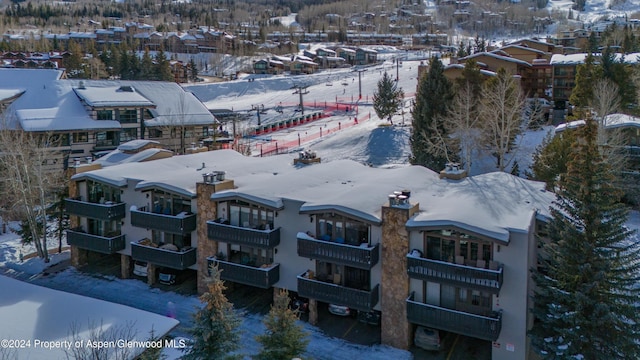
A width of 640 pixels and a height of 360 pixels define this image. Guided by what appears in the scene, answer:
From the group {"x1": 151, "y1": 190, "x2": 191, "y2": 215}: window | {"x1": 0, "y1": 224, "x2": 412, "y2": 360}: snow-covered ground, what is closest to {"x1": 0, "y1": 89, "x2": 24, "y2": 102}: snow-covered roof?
{"x1": 0, "y1": 224, "x2": 412, "y2": 360}: snow-covered ground

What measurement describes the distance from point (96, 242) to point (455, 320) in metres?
22.2

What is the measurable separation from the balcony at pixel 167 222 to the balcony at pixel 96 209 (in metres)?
1.81

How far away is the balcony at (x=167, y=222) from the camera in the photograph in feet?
97.1

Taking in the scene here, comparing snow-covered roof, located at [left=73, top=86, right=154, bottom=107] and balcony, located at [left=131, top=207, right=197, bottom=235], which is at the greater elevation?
snow-covered roof, located at [left=73, top=86, right=154, bottom=107]

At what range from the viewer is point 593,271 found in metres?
20.0

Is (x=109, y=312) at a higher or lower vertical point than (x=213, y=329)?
lower

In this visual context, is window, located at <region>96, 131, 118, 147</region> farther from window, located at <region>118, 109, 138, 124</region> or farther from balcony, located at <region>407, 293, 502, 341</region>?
balcony, located at <region>407, 293, 502, 341</region>

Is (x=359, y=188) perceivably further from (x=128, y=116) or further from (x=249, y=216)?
(x=128, y=116)

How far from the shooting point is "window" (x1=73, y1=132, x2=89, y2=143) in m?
53.1

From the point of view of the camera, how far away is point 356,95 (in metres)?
105

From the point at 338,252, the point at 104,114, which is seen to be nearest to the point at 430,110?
the point at 338,252

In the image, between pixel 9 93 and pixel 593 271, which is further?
pixel 9 93

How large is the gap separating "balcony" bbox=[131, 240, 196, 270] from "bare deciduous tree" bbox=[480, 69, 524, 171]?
2511 centimetres

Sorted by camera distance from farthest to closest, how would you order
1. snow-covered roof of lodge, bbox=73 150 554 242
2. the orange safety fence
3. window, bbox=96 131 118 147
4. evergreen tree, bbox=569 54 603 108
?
the orange safety fence → window, bbox=96 131 118 147 → evergreen tree, bbox=569 54 603 108 → snow-covered roof of lodge, bbox=73 150 554 242
